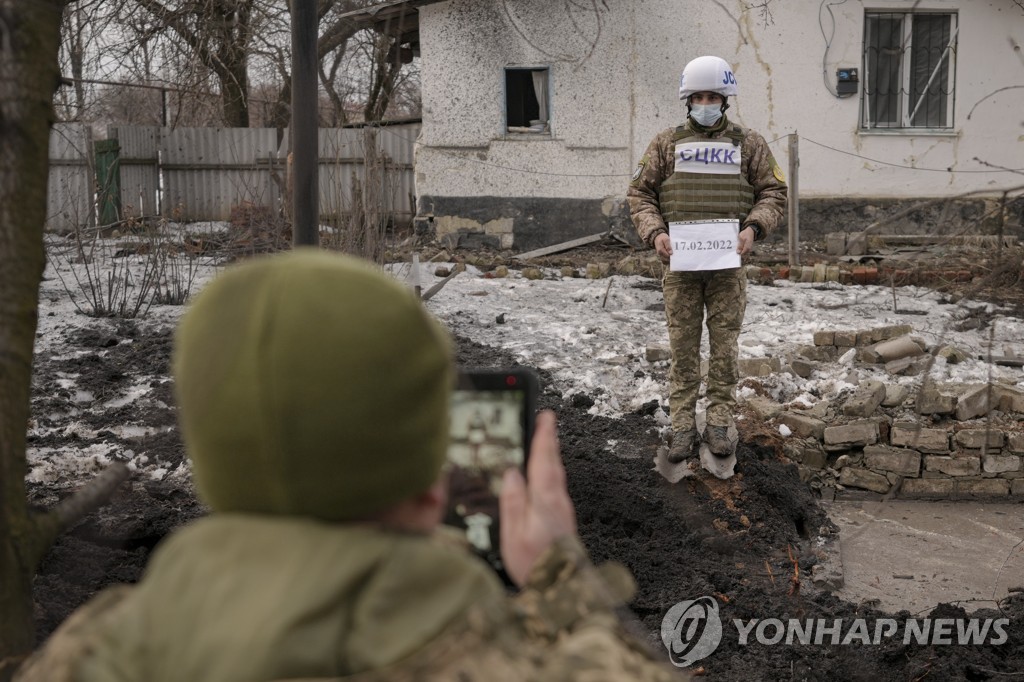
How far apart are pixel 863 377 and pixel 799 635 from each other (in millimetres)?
2984

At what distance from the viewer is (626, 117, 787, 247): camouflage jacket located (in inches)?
219

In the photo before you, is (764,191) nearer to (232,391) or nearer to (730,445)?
(730,445)

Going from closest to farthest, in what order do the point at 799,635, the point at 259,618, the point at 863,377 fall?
1. the point at 259,618
2. the point at 799,635
3. the point at 863,377

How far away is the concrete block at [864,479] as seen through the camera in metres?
6.57

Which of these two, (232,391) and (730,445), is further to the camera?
(730,445)

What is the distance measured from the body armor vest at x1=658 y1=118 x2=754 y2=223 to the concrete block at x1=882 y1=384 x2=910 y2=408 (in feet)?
6.52

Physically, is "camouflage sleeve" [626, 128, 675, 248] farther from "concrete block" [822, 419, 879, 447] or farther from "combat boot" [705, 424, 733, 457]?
"concrete block" [822, 419, 879, 447]

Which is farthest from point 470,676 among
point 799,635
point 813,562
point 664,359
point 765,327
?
point 765,327

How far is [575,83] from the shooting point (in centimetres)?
1369

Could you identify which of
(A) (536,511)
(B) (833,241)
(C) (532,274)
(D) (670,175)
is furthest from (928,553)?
(B) (833,241)

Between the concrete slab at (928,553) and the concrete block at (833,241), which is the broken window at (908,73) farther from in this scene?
the concrete slab at (928,553)

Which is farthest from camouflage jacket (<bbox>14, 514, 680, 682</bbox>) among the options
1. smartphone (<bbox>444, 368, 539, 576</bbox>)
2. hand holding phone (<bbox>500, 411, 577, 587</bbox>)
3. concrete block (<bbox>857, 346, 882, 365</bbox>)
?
concrete block (<bbox>857, 346, 882, 365</bbox>)

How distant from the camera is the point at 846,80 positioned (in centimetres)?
1343

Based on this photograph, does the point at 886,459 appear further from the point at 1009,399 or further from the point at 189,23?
the point at 189,23
